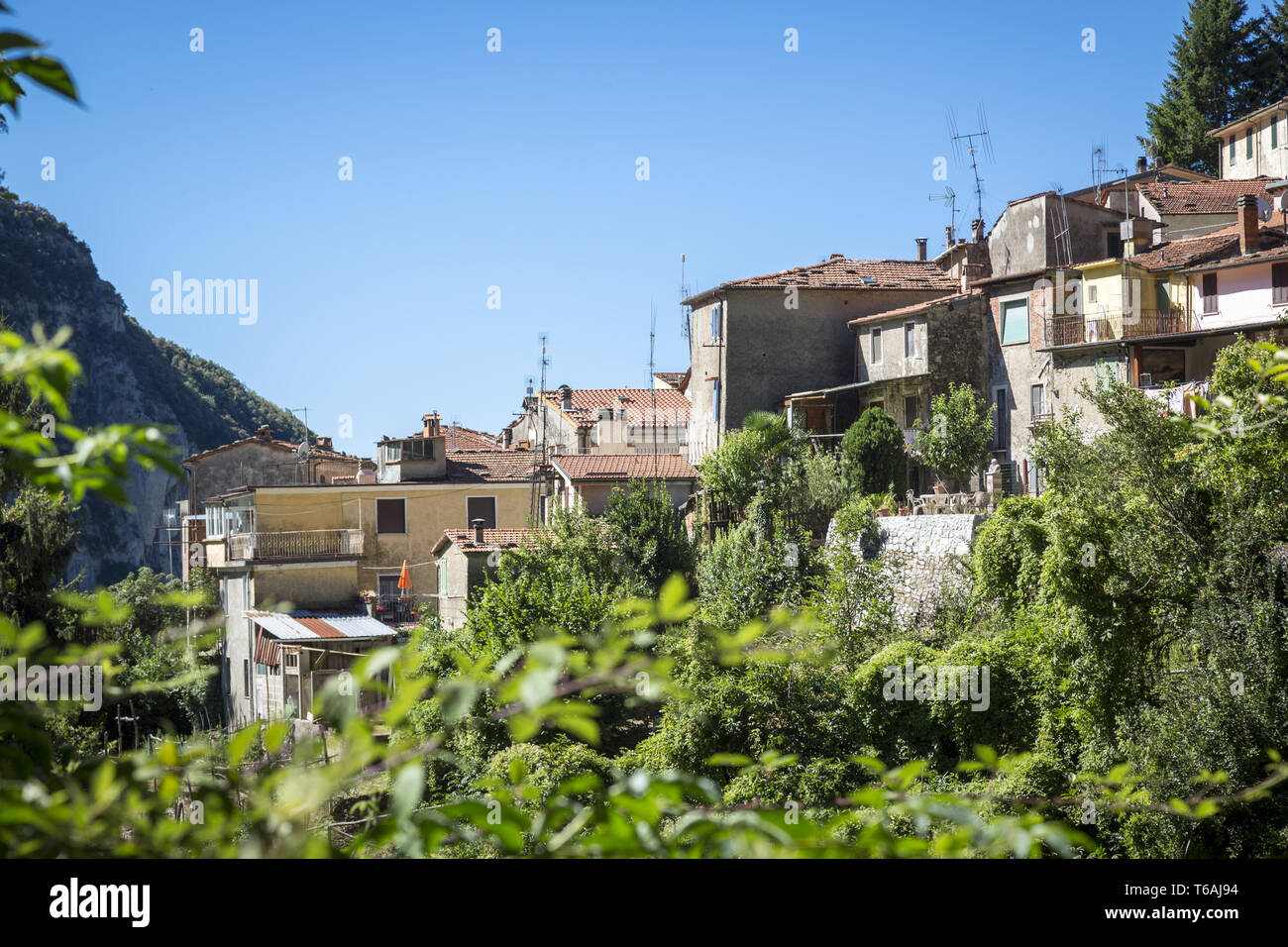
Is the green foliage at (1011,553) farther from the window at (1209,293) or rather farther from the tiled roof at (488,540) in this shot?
the window at (1209,293)

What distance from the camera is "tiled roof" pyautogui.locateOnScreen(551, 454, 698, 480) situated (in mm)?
38219

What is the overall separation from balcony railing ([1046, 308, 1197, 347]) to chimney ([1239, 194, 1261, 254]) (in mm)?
2749

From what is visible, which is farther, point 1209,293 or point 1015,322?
point 1015,322

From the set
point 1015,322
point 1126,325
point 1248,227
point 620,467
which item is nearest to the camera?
point 1248,227

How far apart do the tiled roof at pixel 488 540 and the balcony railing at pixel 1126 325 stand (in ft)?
59.8

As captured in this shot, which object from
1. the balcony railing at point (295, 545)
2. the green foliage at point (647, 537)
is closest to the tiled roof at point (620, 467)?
the green foliage at point (647, 537)

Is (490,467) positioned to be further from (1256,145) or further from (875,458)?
(1256,145)

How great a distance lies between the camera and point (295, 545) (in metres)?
37.6

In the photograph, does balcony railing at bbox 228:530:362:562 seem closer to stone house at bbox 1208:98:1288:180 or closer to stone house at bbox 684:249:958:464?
stone house at bbox 684:249:958:464

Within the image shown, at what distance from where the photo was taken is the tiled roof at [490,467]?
42.3m

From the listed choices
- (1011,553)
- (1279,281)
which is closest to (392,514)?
(1011,553)

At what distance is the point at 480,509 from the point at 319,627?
1093cm

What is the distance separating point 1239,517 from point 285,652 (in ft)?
77.9
